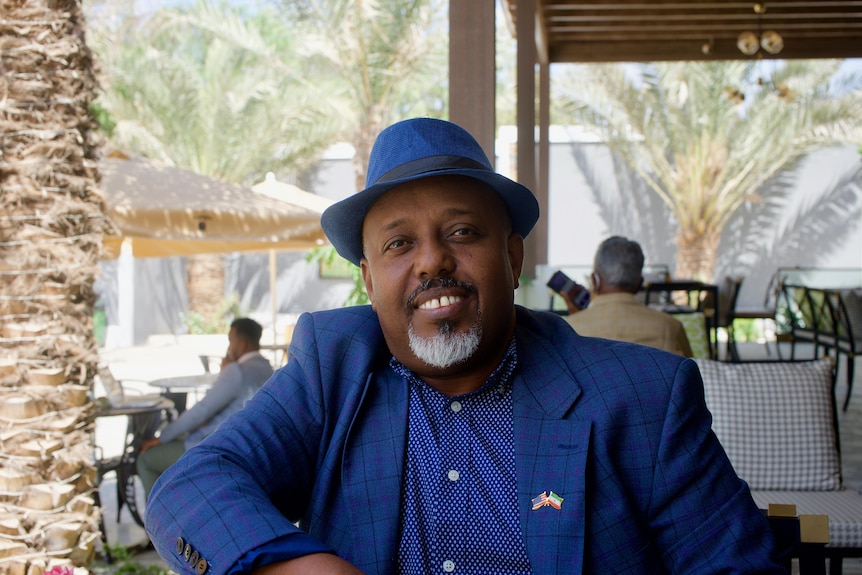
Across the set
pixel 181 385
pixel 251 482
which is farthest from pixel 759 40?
pixel 251 482

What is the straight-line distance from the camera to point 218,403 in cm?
529

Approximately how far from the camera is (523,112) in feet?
22.2

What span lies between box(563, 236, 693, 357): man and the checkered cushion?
79cm

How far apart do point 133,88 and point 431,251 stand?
15.9 m

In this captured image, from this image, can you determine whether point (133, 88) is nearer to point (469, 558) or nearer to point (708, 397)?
point (708, 397)

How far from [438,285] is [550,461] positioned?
369 mm

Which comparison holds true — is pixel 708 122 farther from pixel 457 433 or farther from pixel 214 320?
pixel 457 433

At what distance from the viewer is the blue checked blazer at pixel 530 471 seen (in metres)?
1.41

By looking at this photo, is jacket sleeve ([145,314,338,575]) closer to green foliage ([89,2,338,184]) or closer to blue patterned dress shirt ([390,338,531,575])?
blue patterned dress shirt ([390,338,531,575])

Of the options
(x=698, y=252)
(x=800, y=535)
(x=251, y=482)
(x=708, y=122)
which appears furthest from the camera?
(x=698, y=252)

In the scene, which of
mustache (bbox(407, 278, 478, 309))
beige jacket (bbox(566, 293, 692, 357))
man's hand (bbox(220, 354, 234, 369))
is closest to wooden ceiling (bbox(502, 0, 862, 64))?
man's hand (bbox(220, 354, 234, 369))

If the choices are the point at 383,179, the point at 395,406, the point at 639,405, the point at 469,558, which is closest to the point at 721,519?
the point at 639,405

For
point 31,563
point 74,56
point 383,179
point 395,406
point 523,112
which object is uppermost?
point 523,112

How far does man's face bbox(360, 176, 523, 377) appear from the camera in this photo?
5.27ft
